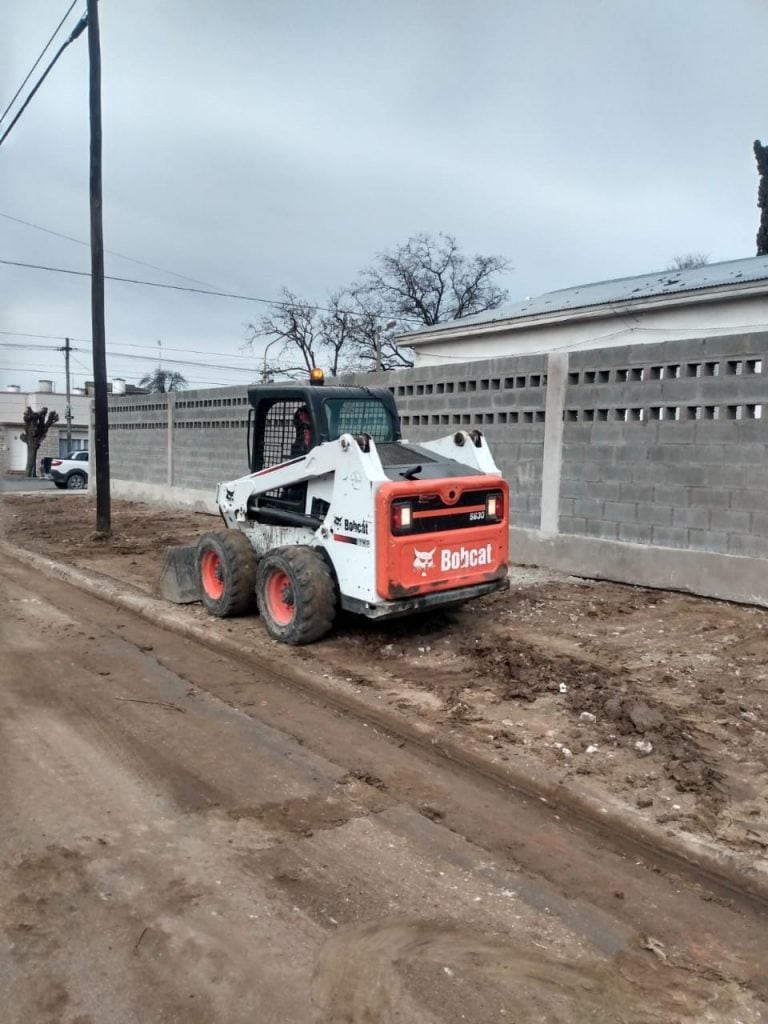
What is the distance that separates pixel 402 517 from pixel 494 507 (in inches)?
42.8

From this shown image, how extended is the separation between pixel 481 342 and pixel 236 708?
55.0 ft

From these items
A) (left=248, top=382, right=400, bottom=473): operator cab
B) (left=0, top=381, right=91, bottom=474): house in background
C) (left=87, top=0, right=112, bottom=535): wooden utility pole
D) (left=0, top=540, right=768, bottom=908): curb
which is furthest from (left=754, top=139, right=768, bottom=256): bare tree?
(left=0, top=381, right=91, bottom=474): house in background

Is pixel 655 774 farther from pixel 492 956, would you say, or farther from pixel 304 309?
pixel 304 309

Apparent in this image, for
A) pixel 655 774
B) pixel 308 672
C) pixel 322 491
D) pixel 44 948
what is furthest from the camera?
pixel 322 491

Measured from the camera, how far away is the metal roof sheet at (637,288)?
15.5 meters

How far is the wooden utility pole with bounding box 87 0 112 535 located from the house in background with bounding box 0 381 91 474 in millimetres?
44767

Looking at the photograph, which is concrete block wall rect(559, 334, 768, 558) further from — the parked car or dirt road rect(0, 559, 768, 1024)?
the parked car

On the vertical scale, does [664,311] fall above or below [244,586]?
above

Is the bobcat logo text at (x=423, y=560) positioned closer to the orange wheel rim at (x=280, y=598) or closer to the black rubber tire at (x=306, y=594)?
the black rubber tire at (x=306, y=594)

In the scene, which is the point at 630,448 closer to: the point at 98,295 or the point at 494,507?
the point at 494,507

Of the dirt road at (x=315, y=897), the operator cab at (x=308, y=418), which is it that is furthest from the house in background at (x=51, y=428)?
the dirt road at (x=315, y=897)

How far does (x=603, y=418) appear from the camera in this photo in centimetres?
909

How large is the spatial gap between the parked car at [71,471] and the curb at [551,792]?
25.9 m

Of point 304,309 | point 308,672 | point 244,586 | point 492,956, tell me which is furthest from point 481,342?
point 304,309
